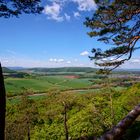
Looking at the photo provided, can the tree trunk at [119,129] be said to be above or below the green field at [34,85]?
above

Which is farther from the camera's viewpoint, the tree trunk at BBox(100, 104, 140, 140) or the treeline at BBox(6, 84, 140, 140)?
the treeline at BBox(6, 84, 140, 140)

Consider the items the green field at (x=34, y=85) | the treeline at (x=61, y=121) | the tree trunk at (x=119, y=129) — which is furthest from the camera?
the green field at (x=34, y=85)

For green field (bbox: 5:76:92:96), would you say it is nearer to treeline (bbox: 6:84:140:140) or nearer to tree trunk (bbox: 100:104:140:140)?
treeline (bbox: 6:84:140:140)

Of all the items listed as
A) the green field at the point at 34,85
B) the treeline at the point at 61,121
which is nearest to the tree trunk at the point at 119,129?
the treeline at the point at 61,121

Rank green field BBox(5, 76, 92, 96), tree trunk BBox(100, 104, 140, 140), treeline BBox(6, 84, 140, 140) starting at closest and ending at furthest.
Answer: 1. tree trunk BBox(100, 104, 140, 140)
2. treeline BBox(6, 84, 140, 140)
3. green field BBox(5, 76, 92, 96)

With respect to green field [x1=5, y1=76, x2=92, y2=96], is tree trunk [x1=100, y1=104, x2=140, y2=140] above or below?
above

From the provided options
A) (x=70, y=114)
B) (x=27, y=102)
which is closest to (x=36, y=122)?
(x=70, y=114)

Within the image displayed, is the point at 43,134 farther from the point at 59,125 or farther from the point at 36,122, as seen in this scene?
the point at 36,122

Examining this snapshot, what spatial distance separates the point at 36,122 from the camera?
5000 cm

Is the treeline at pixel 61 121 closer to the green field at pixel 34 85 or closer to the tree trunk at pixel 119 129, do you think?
the tree trunk at pixel 119 129

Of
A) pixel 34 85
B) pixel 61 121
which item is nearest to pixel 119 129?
pixel 61 121

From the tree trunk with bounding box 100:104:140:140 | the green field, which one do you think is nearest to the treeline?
the tree trunk with bounding box 100:104:140:140

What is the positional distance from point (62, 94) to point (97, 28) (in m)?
18.7

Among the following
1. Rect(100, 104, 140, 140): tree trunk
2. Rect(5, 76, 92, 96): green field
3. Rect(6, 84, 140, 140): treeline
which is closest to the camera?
Rect(100, 104, 140, 140): tree trunk
